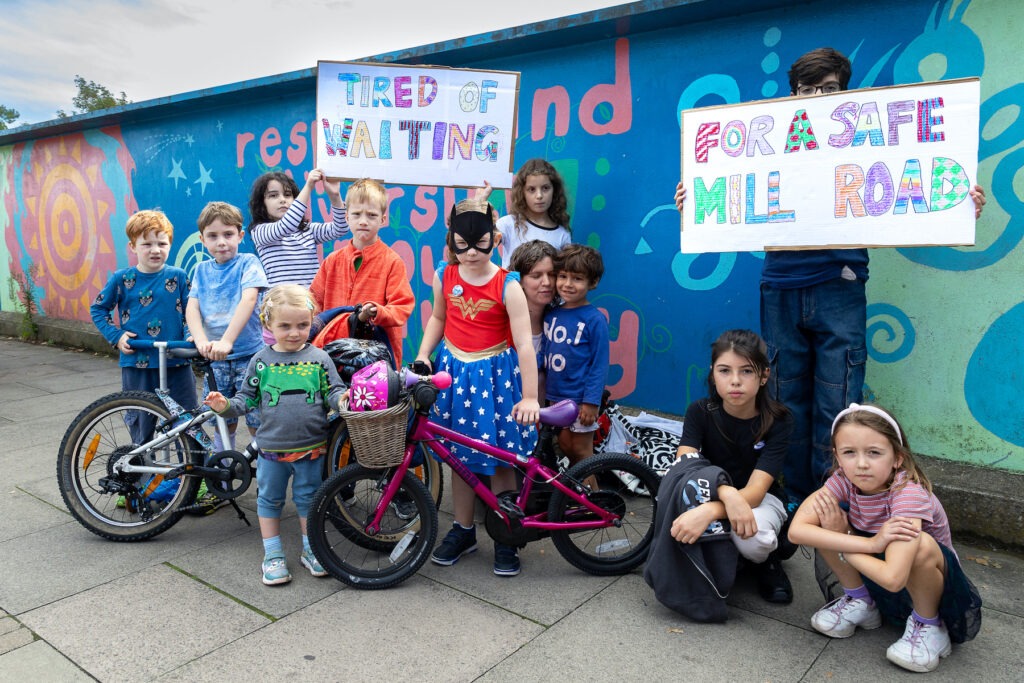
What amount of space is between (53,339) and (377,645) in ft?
31.4

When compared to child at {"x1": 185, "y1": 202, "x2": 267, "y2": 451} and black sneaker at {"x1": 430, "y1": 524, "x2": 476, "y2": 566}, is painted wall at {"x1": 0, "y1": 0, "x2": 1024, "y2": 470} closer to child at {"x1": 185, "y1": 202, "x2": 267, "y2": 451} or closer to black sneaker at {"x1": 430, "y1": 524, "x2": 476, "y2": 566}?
black sneaker at {"x1": 430, "y1": 524, "x2": 476, "y2": 566}

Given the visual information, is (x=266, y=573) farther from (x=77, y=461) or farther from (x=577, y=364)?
(x=577, y=364)

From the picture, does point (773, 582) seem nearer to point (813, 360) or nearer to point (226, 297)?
point (813, 360)

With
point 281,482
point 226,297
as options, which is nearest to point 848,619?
point 281,482

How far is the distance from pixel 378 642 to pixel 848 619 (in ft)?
5.80

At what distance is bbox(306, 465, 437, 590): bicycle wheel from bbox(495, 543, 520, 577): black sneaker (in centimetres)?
33

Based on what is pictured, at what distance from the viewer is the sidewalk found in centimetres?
250

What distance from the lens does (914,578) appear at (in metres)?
2.45

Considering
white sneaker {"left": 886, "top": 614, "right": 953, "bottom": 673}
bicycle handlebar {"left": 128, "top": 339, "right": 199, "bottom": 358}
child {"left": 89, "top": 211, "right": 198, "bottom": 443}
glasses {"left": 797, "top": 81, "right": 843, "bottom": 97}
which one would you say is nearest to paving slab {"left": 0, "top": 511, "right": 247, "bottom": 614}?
child {"left": 89, "top": 211, "right": 198, "bottom": 443}

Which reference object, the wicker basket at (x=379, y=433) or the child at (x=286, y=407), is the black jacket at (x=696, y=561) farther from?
the child at (x=286, y=407)

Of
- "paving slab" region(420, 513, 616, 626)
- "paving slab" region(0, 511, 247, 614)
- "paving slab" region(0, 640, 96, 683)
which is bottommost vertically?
"paving slab" region(420, 513, 616, 626)

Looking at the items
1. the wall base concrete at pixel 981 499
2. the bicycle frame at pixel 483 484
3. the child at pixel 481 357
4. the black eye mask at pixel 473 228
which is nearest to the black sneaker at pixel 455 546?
the child at pixel 481 357

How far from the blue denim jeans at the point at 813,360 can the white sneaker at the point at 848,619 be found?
2.15 feet

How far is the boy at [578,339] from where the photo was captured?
3.56m
